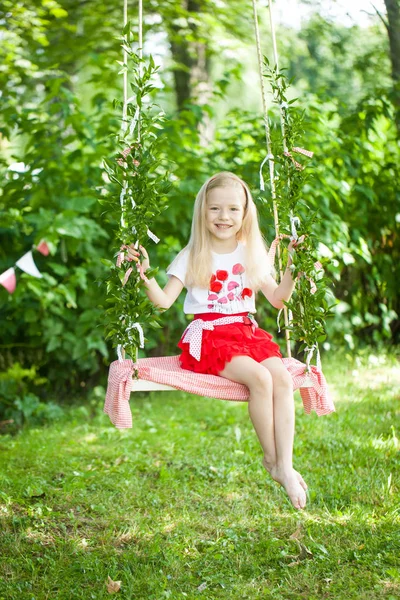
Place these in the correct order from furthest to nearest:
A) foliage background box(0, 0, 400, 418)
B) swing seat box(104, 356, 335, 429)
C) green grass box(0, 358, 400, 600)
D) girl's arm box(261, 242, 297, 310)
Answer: foliage background box(0, 0, 400, 418)
girl's arm box(261, 242, 297, 310)
swing seat box(104, 356, 335, 429)
green grass box(0, 358, 400, 600)

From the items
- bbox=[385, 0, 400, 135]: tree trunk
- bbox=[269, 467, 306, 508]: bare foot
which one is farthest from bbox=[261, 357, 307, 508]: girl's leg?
bbox=[385, 0, 400, 135]: tree trunk

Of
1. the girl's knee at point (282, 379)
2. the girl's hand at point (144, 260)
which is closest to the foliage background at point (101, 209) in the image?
the girl's hand at point (144, 260)

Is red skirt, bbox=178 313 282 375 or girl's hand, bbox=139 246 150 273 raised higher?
girl's hand, bbox=139 246 150 273

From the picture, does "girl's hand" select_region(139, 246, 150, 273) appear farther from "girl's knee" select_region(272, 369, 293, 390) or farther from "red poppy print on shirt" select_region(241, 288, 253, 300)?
"girl's knee" select_region(272, 369, 293, 390)

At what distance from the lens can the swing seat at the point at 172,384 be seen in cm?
266

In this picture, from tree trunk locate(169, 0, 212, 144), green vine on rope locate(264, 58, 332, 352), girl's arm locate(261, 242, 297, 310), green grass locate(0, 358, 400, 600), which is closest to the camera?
green grass locate(0, 358, 400, 600)

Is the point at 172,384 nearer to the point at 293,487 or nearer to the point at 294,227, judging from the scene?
the point at 293,487

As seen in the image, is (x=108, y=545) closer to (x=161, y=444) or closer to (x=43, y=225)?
(x=161, y=444)

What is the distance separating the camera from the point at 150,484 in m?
3.53

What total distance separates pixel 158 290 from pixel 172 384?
1.55ft

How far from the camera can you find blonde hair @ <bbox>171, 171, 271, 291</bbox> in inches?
122

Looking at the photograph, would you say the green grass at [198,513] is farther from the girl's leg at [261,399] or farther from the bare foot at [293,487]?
the girl's leg at [261,399]

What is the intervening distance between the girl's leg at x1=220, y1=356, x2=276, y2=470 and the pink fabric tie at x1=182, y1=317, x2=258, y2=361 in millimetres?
194

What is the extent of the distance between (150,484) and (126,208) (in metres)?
1.50
